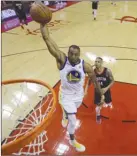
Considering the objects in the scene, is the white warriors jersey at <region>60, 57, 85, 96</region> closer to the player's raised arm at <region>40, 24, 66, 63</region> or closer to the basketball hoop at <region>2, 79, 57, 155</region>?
the player's raised arm at <region>40, 24, 66, 63</region>

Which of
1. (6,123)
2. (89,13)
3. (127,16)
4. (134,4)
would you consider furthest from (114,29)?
(6,123)

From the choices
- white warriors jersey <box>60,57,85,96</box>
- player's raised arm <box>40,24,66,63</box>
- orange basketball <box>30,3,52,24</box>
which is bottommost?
white warriors jersey <box>60,57,85,96</box>

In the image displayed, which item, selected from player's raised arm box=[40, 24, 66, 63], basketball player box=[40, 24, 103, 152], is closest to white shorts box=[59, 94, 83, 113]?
basketball player box=[40, 24, 103, 152]

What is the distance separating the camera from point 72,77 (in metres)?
3.39

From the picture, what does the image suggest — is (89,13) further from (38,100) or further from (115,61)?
(38,100)

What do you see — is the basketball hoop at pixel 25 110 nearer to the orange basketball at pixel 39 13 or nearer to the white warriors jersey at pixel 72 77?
the white warriors jersey at pixel 72 77

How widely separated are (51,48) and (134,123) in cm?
217

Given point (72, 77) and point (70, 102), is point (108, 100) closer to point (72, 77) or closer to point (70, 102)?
point (70, 102)

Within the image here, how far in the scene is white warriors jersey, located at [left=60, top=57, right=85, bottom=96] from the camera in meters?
3.35

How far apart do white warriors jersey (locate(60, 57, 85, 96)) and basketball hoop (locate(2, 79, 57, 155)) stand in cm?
23

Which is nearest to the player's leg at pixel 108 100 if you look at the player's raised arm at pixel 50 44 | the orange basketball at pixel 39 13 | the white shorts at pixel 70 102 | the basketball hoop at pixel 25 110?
the basketball hoop at pixel 25 110

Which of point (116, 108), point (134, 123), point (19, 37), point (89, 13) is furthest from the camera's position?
point (89, 13)

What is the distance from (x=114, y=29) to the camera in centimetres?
974

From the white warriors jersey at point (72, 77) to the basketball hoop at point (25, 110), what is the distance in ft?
0.77
